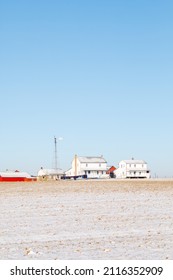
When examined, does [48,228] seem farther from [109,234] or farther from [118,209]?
[118,209]

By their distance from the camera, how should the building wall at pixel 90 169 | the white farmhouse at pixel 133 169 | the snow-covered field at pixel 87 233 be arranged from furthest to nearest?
the building wall at pixel 90 169 → the white farmhouse at pixel 133 169 → the snow-covered field at pixel 87 233

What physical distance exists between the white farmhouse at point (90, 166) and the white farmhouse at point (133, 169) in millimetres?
5123

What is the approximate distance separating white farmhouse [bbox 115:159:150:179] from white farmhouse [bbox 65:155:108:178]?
5123 millimetres

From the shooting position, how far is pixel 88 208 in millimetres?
23656

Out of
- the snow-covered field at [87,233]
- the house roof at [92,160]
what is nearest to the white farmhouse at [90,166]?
the house roof at [92,160]

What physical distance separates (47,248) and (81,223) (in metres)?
5.17

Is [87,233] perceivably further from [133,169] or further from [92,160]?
[92,160]

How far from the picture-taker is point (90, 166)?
152 meters

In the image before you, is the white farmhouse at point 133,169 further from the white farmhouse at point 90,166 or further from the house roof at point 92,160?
the house roof at point 92,160

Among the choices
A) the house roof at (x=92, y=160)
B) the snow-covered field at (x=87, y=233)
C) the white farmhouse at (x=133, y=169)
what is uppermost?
the house roof at (x=92, y=160)

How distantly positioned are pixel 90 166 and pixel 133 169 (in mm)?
13175

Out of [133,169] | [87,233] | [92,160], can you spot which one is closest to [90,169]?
[92,160]

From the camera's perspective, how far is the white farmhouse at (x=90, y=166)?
151375 mm
